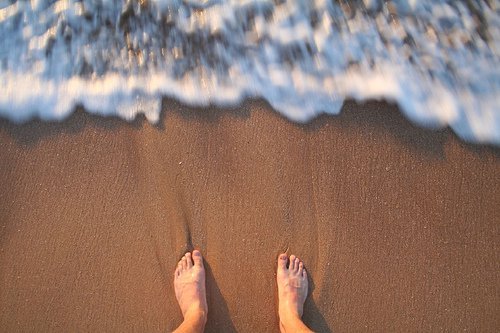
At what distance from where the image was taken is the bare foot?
5.89 ft

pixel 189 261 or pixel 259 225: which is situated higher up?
pixel 259 225

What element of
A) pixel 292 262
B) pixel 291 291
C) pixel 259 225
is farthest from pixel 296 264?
pixel 259 225

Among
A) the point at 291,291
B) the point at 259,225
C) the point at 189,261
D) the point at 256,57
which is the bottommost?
the point at 291,291

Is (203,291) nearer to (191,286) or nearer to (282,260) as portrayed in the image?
(191,286)

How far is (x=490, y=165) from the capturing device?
1847 mm

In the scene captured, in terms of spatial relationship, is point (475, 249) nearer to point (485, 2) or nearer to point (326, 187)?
point (326, 187)

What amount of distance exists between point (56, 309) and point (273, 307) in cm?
102

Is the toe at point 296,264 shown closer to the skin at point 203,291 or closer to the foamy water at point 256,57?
the skin at point 203,291

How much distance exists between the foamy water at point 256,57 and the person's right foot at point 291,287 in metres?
0.71

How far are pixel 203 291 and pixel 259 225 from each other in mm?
410

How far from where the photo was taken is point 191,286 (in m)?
1.79

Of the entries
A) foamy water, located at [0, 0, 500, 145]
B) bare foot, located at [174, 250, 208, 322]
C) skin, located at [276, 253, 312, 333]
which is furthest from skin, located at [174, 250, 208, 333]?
foamy water, located at [0, 0, 500, 145]

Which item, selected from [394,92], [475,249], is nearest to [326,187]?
[394,92]

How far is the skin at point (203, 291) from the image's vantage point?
5.82 feet
